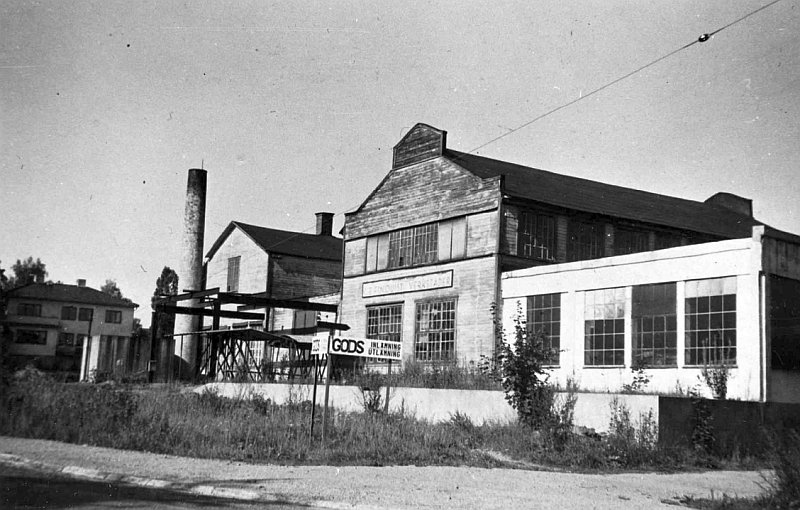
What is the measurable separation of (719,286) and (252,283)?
96.3 ft

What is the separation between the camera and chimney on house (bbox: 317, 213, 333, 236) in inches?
2240

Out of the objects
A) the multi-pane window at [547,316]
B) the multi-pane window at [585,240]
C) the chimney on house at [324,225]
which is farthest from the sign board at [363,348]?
the chimney on house at [324,225]

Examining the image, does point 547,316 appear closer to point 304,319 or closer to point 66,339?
point 304,319

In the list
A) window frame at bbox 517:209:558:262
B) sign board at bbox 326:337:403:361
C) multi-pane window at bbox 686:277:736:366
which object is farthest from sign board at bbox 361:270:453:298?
sign board at bbox 326:337:403:361

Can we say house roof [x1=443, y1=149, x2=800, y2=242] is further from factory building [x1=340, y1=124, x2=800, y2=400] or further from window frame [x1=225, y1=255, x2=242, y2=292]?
window frame [x1=225, y1=255, x2=242, y2=292]

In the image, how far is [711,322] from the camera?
21.1m

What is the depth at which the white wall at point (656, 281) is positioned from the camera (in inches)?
790

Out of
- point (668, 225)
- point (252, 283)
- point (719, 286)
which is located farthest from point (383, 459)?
point (252, 283)

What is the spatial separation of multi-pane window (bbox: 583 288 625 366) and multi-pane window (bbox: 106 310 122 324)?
3811 centimetres

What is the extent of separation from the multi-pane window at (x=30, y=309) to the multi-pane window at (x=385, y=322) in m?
16.9

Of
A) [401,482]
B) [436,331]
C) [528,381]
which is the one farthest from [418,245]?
[401,482]

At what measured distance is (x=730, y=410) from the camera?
17.7 m

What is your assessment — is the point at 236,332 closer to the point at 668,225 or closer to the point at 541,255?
the point at 541,255

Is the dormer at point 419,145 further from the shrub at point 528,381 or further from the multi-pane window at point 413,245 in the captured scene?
the shrub at point 528,381
